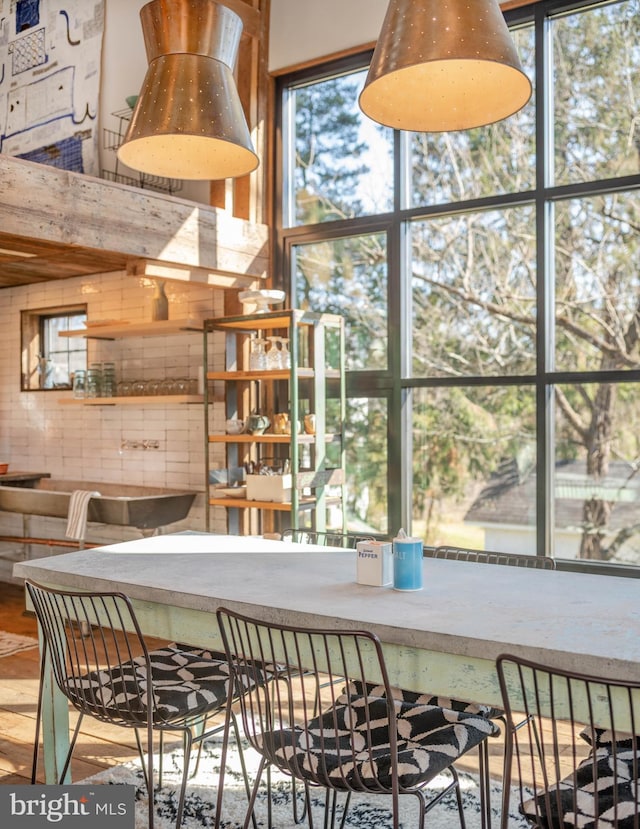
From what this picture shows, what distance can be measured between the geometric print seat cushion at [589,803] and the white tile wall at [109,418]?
3.85 meters

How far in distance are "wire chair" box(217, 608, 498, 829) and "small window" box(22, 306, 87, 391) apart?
465 centimetres

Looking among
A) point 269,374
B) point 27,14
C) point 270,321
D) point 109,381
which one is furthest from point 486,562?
point 27,14

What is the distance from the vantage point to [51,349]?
689cm

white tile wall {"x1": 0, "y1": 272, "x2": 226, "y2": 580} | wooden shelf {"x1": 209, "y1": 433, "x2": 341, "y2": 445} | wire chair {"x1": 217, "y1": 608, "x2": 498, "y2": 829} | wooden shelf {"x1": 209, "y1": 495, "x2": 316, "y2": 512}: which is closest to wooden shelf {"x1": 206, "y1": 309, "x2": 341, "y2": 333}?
white tile wall {"x1": 0, "y1": 272, "x2": 226, "y2": 580}

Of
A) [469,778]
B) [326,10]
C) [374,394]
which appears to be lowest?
[469,778]

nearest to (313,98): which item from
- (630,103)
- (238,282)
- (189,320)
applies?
(238,282)

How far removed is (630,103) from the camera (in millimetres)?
4297

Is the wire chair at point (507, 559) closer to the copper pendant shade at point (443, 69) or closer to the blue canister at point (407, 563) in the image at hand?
the blue canister at point (407, 563)

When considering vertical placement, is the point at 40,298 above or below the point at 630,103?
below

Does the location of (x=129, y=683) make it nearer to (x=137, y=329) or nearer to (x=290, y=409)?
(x=290, y=409)

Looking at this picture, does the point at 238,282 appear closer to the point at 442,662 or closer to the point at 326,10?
the point at 326,10

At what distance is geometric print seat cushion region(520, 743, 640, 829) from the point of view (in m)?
1.78

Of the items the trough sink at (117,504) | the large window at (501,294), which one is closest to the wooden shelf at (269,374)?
the large window at (501,294)

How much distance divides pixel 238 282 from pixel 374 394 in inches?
44.8
